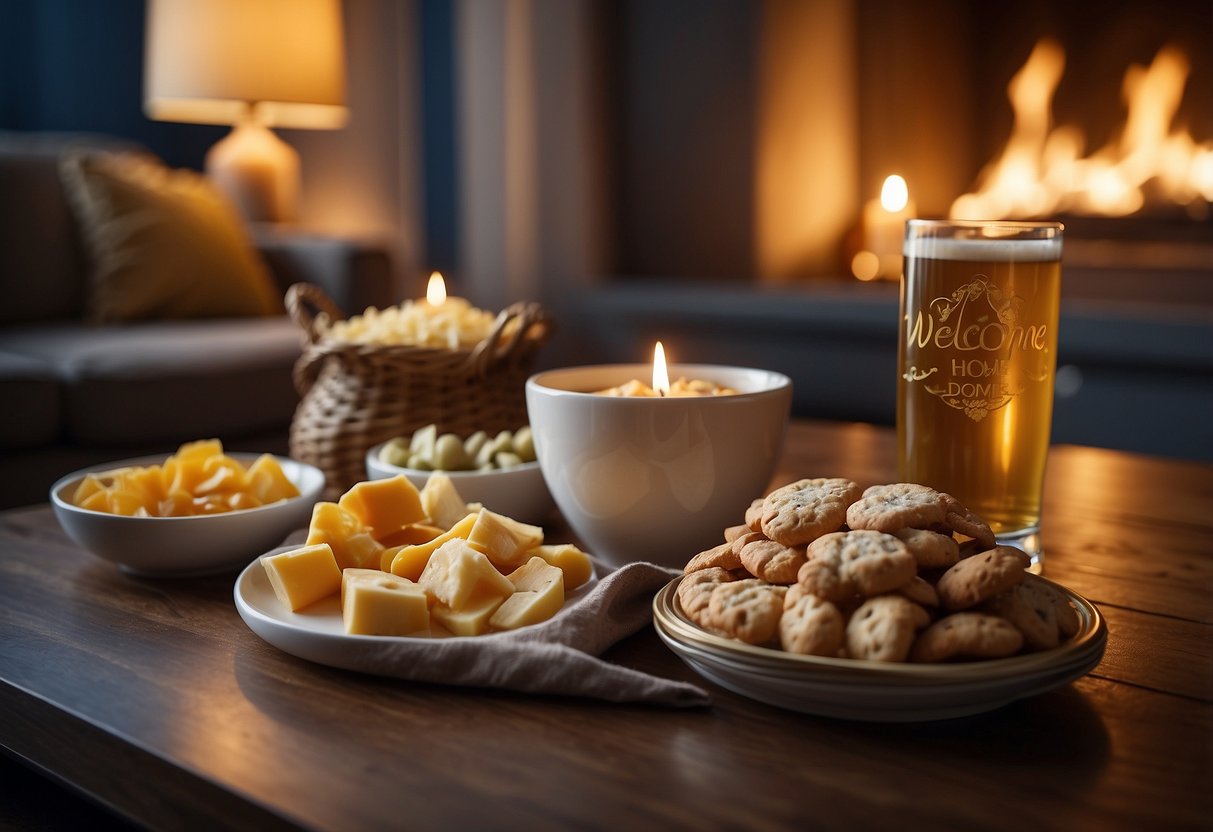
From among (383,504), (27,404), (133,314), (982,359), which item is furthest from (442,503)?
(133,314)

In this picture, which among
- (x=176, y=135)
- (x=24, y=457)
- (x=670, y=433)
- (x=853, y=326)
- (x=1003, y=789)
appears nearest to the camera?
(x=1003, y=789)

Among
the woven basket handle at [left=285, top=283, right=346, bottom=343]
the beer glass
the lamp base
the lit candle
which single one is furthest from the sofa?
the beer glass

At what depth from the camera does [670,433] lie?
2.47 feet

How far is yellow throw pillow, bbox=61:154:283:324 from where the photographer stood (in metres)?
2.48

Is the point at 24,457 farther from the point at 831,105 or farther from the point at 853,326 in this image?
the point at 831,105

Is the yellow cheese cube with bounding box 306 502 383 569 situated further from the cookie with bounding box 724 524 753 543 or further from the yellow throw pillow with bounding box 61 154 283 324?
the yellow throw pillow with bounding box 61 154 283 324

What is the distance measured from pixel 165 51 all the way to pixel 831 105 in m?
1.78

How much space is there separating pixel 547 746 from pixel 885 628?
0.53ft

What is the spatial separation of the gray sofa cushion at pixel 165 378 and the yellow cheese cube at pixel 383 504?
57.3 inches

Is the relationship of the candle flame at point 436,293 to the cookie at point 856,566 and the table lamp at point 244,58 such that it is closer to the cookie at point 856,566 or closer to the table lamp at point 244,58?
the cookie at point 856,566

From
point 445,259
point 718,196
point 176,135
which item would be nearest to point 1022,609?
point 718,196

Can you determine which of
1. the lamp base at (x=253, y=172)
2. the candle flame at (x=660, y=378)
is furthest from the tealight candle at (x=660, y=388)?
the lamp base at (x=253, y=172)

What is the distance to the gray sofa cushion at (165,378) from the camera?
199 centimetres

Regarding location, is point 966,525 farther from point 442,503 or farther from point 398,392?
point 398,392
